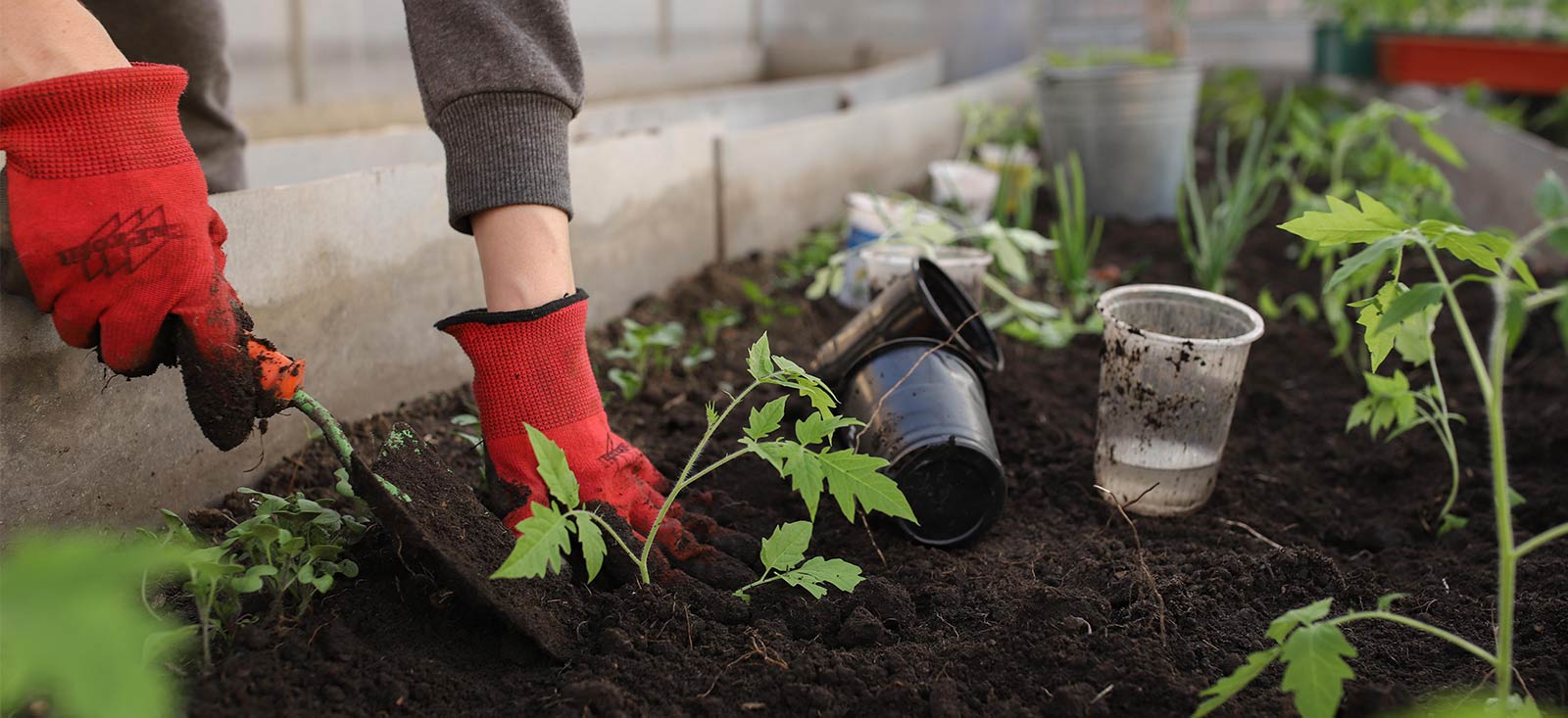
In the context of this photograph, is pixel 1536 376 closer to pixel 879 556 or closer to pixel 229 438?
pixel 879 556

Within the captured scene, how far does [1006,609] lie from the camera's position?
1356 millimetres

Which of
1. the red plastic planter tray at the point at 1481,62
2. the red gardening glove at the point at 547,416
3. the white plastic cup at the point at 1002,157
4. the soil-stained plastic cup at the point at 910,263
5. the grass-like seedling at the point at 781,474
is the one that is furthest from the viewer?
the red plastic planter tray at the point at 1481,62

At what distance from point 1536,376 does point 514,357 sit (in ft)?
6.91

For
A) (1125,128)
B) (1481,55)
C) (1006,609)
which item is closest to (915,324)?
(1006,609)

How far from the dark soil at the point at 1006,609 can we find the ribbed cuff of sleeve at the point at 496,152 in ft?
1.25

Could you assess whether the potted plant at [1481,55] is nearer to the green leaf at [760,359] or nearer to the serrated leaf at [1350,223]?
the serrated leaf at [1350,223]

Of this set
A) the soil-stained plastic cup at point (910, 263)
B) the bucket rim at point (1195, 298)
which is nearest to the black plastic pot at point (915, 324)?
the bucket rim at point (1195, 298)

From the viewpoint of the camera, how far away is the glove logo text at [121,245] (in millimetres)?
1154

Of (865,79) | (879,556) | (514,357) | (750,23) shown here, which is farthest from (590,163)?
(750,23)

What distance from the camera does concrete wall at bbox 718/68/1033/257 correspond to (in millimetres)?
3006

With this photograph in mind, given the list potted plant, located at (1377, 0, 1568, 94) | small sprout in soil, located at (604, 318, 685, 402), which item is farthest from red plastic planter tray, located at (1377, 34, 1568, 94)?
small sprout in soil, located at (604, 318, 685, 402)

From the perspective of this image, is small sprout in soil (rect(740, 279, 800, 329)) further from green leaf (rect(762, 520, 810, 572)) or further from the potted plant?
the potted plant

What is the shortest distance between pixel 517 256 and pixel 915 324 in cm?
63

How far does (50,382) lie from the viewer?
4.28ft
